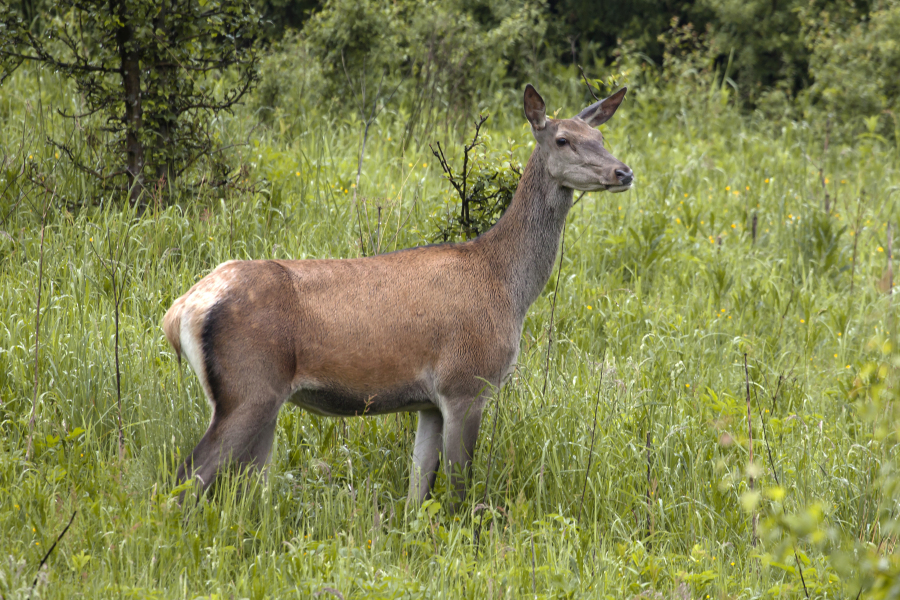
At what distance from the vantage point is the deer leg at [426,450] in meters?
4.29

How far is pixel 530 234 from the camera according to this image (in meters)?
4.64

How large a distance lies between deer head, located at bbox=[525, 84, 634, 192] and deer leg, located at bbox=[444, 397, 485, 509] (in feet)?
4.19

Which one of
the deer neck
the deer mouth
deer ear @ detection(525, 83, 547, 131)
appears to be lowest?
the deer neck

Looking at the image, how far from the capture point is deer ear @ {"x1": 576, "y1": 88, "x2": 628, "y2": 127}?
4.96m

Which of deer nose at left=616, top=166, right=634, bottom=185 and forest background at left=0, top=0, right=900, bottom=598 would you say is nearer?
forest background at left=0, top=0, right=900, bottom=598

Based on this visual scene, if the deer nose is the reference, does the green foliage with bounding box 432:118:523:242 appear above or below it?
below

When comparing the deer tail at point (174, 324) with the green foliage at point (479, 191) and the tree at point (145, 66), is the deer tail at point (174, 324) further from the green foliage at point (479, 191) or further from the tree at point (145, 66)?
the tree at point (145, 66)

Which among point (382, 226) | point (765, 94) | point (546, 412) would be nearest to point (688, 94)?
point (765, 94)

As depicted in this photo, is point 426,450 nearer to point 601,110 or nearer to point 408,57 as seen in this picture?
point 601,110

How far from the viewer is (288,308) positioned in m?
3.79

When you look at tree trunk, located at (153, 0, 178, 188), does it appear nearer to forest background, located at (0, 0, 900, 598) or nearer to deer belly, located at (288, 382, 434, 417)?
forest background, located at (0, 0, 900, 598)

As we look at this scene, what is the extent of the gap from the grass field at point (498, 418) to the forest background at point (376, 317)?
24mm

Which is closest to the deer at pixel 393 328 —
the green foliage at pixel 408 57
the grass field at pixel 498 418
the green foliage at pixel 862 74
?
the grass field at pixel 498 418

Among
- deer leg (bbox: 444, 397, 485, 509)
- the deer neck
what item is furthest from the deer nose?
deer leg (bbox: 444, 397, 485, 509)
